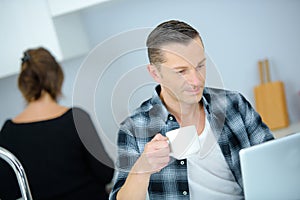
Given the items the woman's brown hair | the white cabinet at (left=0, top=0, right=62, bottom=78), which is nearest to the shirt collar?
the woman's brown hair

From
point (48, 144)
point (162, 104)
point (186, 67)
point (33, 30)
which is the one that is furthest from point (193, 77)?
point (33, 30)

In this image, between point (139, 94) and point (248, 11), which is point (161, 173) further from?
point (248, 11)

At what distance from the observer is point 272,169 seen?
4.37 ft

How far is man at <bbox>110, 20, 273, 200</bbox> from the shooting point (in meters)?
1.47

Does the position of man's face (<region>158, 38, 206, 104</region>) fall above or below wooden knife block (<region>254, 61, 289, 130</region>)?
above

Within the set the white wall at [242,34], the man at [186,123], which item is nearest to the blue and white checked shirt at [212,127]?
the man at [186,123]

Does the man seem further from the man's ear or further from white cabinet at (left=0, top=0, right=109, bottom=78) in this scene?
white cabinet at (left=0, top=0, right=109, bottom=78)

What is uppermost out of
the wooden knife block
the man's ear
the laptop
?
the man's ear

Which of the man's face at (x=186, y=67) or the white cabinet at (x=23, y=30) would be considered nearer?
the man's face at (x=186, y=67)

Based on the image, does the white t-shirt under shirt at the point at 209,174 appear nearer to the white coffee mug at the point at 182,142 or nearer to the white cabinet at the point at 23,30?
the white coffee mug at the point at 182,142

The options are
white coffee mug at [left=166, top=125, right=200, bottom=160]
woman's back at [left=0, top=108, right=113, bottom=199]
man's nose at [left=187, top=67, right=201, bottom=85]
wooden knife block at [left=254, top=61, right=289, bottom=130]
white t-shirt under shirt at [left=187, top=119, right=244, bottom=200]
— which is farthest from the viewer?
wooden knife block at [left=254, top=61, right=289, bottom=130]

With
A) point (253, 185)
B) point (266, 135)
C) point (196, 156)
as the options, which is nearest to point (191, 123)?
point (196, 156)

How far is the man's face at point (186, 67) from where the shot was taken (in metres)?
1.46

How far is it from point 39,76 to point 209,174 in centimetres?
83
